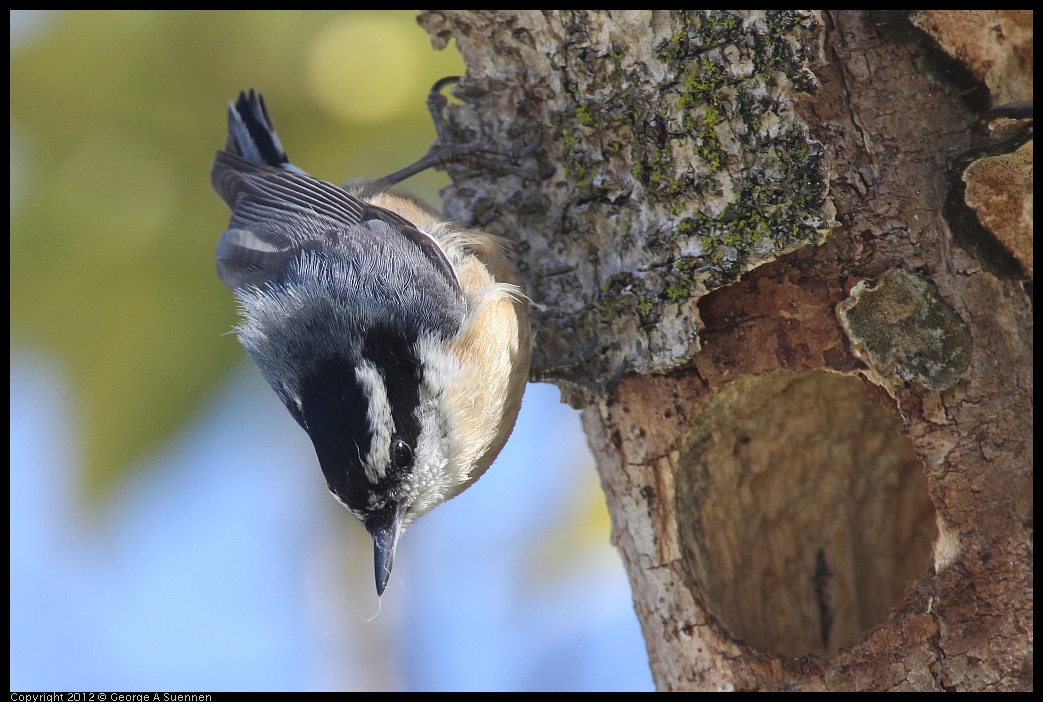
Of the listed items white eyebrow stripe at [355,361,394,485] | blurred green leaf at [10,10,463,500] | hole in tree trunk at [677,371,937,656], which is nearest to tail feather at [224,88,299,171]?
blurred green leaf at [10,10,463,500]

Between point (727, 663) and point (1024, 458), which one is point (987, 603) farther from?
point (727, 663)

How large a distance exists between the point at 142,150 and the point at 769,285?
2316 millimetres

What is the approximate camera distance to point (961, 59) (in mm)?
1801

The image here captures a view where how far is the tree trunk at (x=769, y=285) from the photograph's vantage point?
180 cm

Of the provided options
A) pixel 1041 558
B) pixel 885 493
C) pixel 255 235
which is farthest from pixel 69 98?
pixel 1041 558

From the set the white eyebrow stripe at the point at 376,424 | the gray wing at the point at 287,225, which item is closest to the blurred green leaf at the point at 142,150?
the gray wing at the point at 287,225

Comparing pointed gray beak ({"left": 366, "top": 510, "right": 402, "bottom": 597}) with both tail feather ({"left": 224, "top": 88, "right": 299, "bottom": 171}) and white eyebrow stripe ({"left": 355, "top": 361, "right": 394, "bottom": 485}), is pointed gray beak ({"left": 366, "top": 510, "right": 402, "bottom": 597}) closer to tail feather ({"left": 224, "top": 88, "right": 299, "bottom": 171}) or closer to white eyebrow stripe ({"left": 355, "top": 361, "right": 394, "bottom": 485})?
white eyebrow stripe ({"left": 355, "top": 361, "right": 394, "bottom": 485})

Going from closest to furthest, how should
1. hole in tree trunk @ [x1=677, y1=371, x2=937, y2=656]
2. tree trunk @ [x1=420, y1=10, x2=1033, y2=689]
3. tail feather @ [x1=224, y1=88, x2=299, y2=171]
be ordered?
tree trunk @ [x1=420, y1=10, x2=1033, y2=689]
hole in tree trunk @ [x1=677, y1=371, x2=937, y2=656]
tail feather @ [x1=224, y1=88, x2=299, y2=171]

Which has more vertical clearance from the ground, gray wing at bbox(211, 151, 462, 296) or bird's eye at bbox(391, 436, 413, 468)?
gray wing at bbox(211, 151, 462, 296)

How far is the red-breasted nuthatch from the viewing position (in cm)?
214

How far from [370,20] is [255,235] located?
92 cm

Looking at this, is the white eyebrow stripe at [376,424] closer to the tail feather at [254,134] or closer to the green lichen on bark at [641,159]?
the green lichen on bark at [641,159]

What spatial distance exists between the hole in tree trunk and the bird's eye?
701mm

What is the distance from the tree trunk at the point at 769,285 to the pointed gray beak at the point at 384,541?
0.55m
